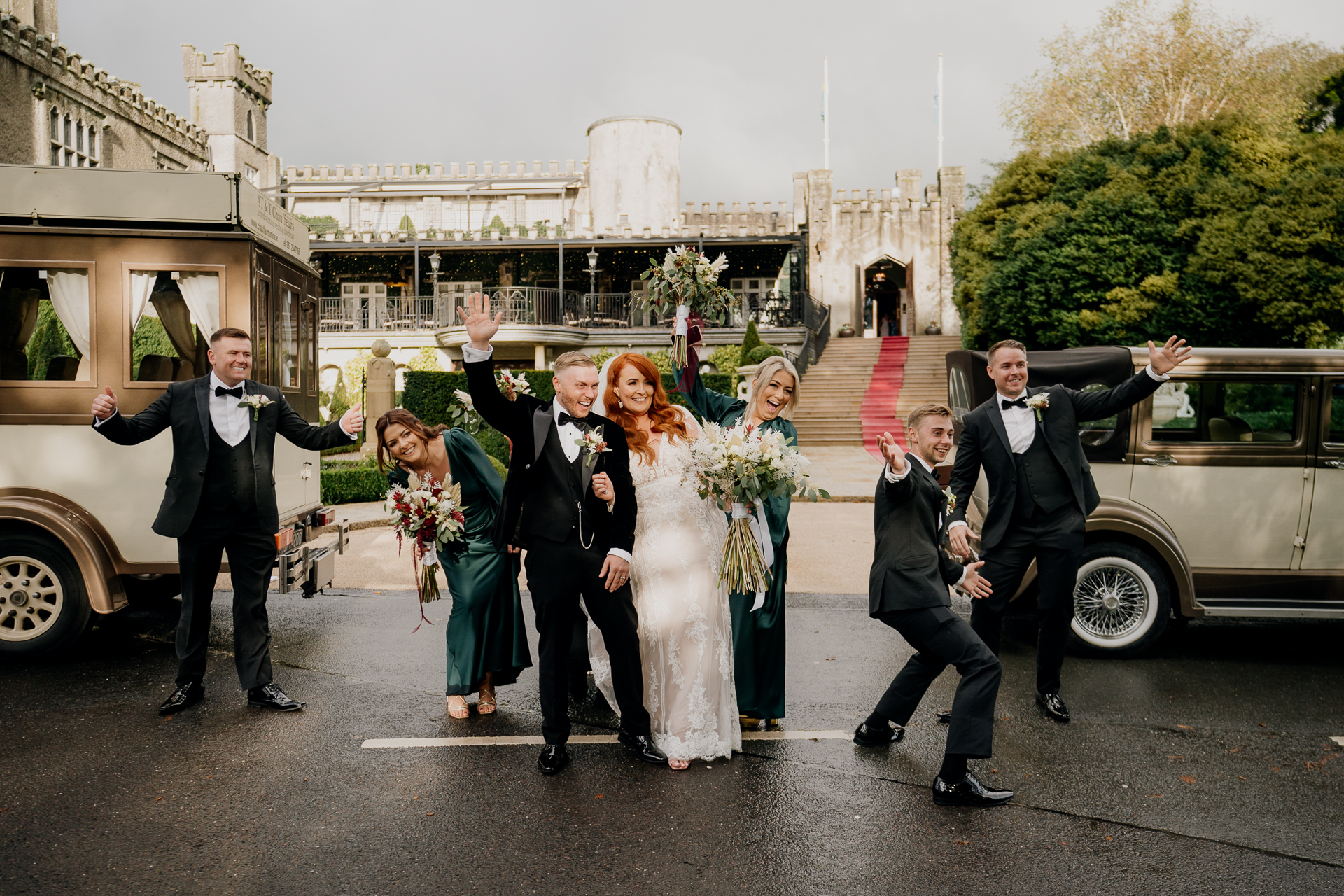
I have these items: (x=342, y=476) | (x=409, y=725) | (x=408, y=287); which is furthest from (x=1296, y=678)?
(x=408, y=287)

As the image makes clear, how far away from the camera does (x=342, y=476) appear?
14.6 m

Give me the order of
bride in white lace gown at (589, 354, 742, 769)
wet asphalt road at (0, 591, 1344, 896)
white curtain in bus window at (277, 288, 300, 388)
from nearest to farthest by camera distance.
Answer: wet asphalt road at (0, 591, 1344, 896), bride in white lace gown at (589, 354, 742, 769), white curtain in bus window at (277, 288, 300, 388)

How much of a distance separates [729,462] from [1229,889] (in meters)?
2.56

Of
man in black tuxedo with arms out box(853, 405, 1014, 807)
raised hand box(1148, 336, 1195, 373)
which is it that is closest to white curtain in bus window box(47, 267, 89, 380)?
man in black tuxedo with arms out box(853, 405, 1014, 807)

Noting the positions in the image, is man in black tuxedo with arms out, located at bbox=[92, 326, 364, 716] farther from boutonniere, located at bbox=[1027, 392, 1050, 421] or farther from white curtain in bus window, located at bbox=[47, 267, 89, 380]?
boutonniere, located at bbox=[1027, 392, 1050, 421]

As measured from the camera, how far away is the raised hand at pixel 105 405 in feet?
15.7

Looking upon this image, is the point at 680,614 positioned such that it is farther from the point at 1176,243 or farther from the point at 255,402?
the point at 1176,243

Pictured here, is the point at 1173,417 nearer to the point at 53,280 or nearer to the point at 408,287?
the point at 53,280

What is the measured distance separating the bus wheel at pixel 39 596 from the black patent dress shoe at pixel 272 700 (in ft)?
5.93

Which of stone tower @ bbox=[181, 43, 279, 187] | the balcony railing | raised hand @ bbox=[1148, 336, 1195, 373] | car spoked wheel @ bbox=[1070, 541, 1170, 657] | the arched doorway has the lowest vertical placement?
car spoked wheel @ bbox=[1070, 541, 1170, 657]

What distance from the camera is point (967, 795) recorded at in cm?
395

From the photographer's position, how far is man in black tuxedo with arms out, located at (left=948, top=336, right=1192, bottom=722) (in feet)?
16.6

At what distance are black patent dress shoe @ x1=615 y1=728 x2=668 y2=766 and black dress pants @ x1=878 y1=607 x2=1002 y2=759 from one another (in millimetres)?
1293

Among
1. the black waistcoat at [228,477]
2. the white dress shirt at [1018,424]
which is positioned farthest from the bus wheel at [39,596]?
the white dress shirt at [1018,424]
